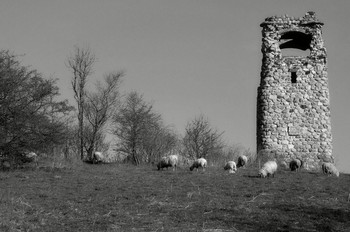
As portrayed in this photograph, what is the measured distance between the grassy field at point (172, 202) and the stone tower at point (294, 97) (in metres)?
5.79

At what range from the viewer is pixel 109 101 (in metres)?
38.8

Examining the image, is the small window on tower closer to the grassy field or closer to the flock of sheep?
the flock of sheep

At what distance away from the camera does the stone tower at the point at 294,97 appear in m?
30.5

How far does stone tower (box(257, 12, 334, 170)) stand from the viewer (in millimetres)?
30516

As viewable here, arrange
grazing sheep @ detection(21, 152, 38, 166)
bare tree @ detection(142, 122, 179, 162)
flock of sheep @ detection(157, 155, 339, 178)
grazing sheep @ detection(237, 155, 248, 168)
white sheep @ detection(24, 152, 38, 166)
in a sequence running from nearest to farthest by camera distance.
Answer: flock of sheep @ detection(157, 155, 339, 178)
grazing sheep @ detection(21, 152, 38, 166)
white sheep @ detection(24, 152, 38, 166)
grazing sheep @ detection(237, 155, 248, 168)
bare tree @ detection(142, 122, 179, 162)

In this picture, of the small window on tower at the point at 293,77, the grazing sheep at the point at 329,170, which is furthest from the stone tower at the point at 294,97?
the grazing sheep at the point at 329,170

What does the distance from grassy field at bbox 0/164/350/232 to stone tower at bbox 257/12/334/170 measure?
19.0 ft

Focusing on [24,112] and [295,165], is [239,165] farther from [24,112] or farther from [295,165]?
[24,112]

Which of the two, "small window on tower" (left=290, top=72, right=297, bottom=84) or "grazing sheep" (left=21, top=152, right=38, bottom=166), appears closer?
"grazing sheep" (left=21, top=152, right=38, bottom=166)

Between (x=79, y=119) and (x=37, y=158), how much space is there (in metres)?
10.6

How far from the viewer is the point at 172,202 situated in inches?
707

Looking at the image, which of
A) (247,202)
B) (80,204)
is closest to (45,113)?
(80,204)

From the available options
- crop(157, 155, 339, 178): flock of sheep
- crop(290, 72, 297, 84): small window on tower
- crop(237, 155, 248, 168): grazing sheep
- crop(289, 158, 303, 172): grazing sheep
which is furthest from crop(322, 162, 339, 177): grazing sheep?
crop(290, 72, 297, 84): small window on tower

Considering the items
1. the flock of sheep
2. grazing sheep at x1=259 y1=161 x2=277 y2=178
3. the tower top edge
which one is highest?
the tower top edge
